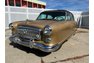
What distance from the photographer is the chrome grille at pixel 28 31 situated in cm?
576

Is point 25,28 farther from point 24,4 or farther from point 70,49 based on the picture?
point 24,4

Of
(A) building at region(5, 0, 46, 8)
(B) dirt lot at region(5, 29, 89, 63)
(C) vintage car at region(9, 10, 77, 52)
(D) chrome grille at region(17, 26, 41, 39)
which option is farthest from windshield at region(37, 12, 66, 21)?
(A) building at region(5, 0, 46, 8)

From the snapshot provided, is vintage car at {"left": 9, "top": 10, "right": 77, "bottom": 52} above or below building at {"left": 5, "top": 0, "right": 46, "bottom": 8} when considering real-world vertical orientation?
below

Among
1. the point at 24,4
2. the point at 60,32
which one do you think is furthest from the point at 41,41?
the point at 24,4

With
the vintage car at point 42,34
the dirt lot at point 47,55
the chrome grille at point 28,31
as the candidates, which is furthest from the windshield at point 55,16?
the chrome grille at point 28,31

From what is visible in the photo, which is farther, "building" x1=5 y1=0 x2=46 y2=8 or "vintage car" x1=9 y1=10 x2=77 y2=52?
"building" x1=5 y1=0 x2=46 y2=8

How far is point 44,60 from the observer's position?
550 cm

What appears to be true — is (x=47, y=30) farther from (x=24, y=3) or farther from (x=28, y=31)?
(x=24, y=3)

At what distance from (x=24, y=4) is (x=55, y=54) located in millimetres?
15125

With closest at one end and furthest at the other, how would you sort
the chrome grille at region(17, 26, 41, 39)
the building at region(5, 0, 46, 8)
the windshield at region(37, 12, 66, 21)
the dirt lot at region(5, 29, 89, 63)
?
the dirt lot at region(5, 29, 89, 63) < the chrome grille at region(17, 26, 41, 39) < the windshield at region(37, 12, 66, 21) < the building at region(5, 0, 46, 8)

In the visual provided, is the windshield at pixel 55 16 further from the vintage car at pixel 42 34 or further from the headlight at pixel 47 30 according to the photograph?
the headlight at pixel 47 30

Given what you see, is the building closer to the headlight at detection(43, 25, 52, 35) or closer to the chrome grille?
the chrome grille

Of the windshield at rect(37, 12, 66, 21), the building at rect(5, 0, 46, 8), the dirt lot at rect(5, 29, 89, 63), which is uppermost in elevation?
the building at rect(5, 0, 46, 8)

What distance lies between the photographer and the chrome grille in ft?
18.9
